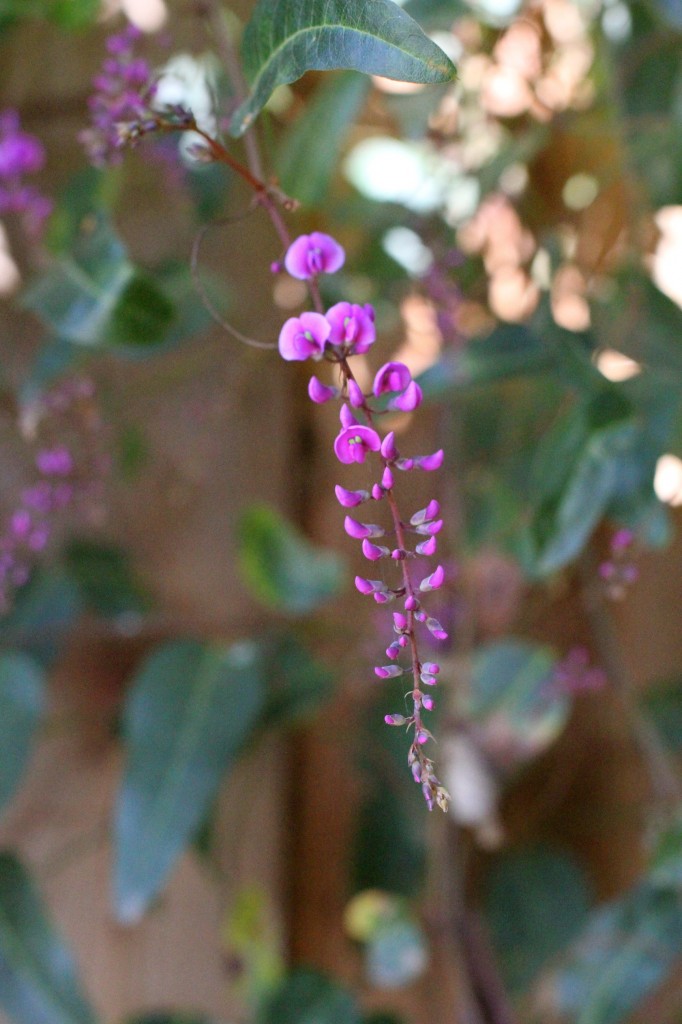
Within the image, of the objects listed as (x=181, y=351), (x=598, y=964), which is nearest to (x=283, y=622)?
(x=181, y=351)

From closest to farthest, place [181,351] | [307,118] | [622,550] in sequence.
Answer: [622,550], [307,118], [181,351]

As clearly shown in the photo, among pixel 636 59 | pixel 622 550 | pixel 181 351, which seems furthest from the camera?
pixel 181 351

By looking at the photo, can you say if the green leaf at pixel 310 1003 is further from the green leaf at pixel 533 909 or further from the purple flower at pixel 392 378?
the purple flower at pixel 392 378

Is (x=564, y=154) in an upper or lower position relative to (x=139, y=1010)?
upper

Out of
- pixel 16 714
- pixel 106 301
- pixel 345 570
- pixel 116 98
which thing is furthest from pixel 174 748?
pixel 116 98

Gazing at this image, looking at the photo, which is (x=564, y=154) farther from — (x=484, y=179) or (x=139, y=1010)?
(x=139, y=1010)

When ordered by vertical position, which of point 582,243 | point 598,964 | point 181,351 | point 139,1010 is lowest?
point 139,1010

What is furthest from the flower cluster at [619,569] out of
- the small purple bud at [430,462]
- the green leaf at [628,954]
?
the green leaf at [628,954]
